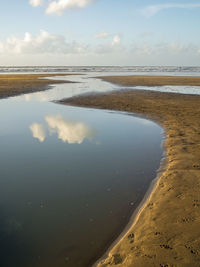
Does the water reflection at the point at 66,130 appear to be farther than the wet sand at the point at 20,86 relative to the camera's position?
No

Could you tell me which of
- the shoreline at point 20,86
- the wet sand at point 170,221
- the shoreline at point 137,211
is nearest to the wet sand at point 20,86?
the shoreline at point 20,86

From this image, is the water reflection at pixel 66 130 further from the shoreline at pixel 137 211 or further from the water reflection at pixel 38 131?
the shoreline at pixel 137 211

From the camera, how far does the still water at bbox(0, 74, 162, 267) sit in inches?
224

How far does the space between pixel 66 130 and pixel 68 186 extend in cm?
791

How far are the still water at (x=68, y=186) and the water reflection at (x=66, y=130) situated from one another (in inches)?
2.5

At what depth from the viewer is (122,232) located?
6.31m

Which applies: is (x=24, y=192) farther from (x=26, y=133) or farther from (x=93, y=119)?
(x=93, y=119)

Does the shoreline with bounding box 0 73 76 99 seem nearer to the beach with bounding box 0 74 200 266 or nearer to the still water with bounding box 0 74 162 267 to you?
the still water with bounding box 0 74 162 267

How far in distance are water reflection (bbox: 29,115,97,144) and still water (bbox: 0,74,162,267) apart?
0.06 metres

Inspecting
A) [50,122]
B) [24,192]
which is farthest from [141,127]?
[24,192]

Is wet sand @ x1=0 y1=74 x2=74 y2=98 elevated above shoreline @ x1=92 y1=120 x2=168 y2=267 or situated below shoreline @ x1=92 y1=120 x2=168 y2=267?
above

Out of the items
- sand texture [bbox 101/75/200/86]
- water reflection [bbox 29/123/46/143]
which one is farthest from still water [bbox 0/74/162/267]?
sand texture [bbox 101/75/200/86]

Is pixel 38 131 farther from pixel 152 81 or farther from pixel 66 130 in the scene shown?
pixel 152 81

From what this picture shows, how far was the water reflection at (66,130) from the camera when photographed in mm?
14070
